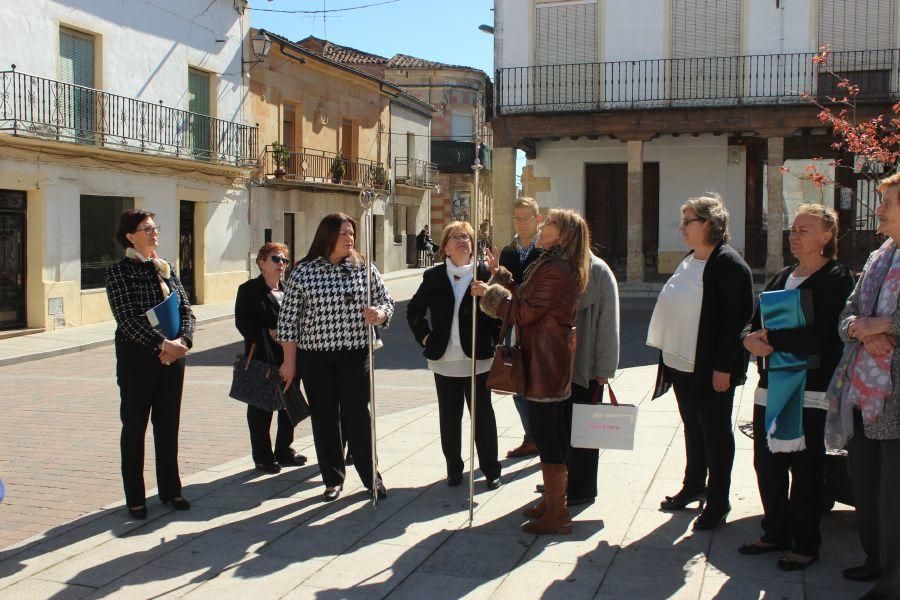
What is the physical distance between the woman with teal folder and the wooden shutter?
628 inches

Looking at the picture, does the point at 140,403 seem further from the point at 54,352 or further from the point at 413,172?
the point at 413,172

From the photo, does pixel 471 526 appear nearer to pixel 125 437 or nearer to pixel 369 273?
pixel 369 273

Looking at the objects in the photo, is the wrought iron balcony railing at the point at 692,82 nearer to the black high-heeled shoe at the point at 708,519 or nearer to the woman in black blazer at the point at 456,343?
the woman in black blazer at the point at 456,343

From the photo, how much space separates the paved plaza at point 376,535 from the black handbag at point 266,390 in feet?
1.51

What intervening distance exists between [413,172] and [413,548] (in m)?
33.1

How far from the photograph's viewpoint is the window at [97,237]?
1798 centimetres

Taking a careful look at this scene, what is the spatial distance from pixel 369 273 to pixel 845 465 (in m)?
2.75

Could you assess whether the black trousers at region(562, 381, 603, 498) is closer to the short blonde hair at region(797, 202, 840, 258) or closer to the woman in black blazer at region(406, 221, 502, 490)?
the woman in black blazer at region(406, 221, 502, 490)

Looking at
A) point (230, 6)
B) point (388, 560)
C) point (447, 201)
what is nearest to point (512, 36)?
point (230, 6)

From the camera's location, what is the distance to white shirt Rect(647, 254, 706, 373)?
4.98m

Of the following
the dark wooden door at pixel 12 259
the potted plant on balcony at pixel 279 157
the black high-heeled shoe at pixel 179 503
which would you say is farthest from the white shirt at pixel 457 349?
the potted plant on balcony at pixel 279 157

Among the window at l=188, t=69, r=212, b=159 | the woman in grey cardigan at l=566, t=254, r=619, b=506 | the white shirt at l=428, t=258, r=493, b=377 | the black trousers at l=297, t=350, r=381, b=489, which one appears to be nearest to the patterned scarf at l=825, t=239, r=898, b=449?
the woman in grey cardigan at l=566, t=254, r=619, b=506

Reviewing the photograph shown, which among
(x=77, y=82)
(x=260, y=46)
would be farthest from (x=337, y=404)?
(x=260, y=46)

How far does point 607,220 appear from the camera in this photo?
22344 millimetres
